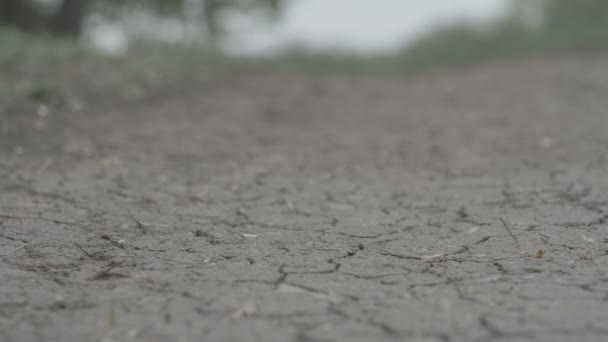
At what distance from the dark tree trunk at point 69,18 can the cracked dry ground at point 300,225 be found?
5.50m

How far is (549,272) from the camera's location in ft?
8.14

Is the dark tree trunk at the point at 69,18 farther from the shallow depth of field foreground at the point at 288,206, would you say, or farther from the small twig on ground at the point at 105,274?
the small twig on ground at the point at 105,274

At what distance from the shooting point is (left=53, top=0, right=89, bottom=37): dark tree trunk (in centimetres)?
1083

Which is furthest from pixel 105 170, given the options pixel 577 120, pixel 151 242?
pixel 577 120

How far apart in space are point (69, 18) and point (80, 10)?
0.86 ft

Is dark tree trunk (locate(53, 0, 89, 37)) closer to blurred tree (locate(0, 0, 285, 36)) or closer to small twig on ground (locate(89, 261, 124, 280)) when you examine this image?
blurred tree (locate(0, 0, 285, 36))

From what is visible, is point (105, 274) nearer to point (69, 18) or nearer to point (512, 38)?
point (69, 18)

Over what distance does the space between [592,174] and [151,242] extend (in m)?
2.74

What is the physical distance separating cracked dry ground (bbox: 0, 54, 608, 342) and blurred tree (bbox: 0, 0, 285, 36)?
18.7ft

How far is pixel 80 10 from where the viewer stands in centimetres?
1103

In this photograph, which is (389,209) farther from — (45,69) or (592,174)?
(45,69)

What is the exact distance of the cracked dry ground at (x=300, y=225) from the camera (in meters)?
2.11

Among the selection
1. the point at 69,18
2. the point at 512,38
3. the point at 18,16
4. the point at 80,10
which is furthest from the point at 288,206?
the point at 18,16

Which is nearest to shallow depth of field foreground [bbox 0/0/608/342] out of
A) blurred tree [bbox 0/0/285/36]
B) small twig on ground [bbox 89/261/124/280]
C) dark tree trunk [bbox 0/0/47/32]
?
small twig on ground [bbox 89/261/124/280]
